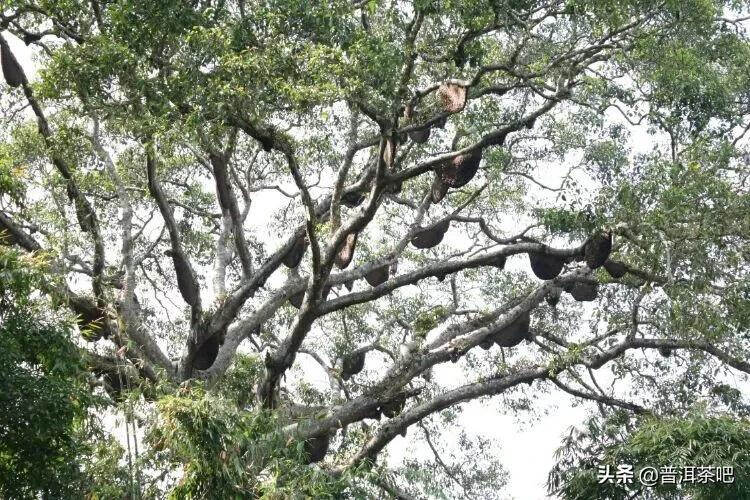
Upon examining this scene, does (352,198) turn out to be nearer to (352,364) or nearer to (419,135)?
(419,135)

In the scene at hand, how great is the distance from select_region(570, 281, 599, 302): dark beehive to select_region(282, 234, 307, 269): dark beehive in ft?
8.92

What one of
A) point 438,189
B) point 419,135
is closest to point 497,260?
point 438,189

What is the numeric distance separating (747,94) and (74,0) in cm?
618

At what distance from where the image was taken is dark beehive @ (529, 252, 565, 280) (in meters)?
9.85

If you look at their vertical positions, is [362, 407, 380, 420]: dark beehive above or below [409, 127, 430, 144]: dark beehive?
below

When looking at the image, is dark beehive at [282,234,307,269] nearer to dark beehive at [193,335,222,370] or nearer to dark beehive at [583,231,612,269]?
dark beehive at [193,335,222,370]

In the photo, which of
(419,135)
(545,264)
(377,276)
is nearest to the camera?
(419,135)

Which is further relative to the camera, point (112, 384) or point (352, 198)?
point (352, 198)

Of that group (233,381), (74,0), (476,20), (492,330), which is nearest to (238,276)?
(233,381)

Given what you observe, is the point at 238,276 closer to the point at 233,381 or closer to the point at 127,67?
the point at 233,381

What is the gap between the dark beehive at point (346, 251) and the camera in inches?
357

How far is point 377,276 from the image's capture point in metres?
10.3

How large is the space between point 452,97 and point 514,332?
3352 mm

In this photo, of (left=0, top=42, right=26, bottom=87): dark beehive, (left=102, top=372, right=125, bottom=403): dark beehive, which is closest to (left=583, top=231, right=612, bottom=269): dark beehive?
(left=102, top=372, right=125, bottom=403): dark beehive
